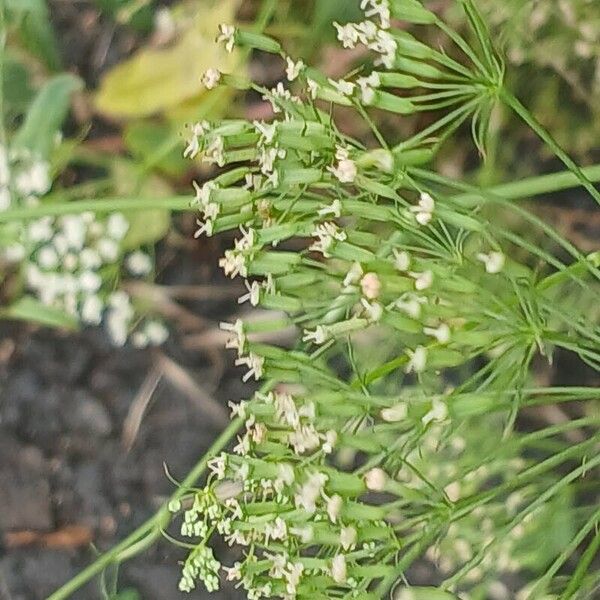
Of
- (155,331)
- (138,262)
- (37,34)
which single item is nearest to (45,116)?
(37,34)

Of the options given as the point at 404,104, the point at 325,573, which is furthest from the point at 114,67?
the point at 325,573

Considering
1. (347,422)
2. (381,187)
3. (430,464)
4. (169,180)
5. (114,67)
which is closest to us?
(381,187)

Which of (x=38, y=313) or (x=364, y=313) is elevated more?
(x=364, y=313)

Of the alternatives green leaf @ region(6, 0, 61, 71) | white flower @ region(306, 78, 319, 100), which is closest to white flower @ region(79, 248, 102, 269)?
green leaf @ region(6, 0, 61, 71)

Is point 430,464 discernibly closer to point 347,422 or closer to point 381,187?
point 347,422

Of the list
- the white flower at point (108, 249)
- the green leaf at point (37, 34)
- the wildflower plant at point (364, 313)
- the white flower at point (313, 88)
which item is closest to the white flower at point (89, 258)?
the white flower at point (108, 249)

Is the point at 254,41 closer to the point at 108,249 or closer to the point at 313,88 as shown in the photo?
the point at 313,88
